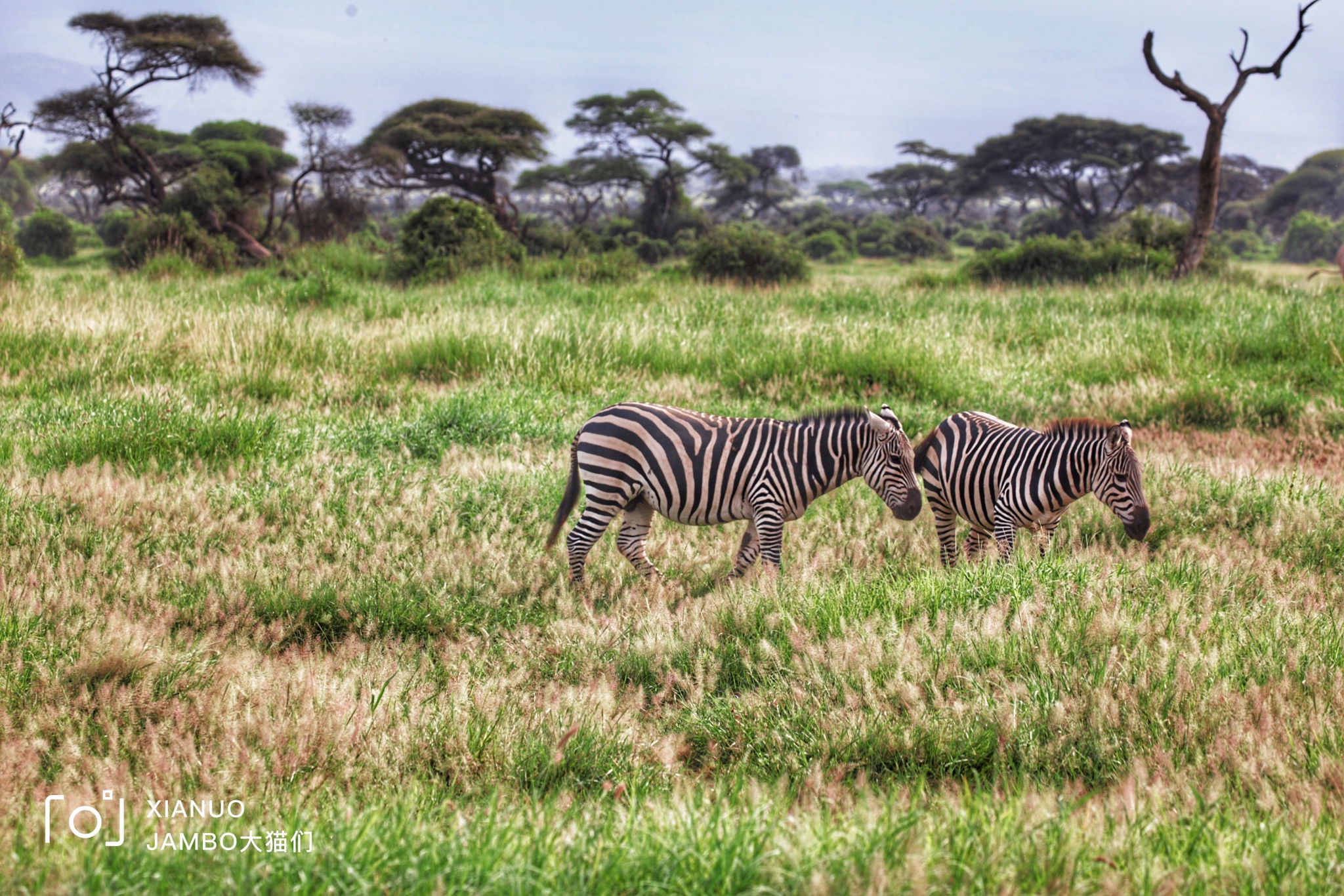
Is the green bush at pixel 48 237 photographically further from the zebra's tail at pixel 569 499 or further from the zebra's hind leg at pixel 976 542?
the zebra's hind leg at pixel 976 542

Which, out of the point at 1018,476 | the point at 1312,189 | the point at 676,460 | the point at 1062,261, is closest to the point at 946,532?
the point at 1018,476

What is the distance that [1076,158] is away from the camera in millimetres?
56094

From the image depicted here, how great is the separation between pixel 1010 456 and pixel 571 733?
317 centimetres

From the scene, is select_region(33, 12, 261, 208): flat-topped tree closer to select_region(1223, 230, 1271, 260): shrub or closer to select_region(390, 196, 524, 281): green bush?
select_region(390, 196, 524, 281): green bush

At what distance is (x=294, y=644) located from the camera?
3916 millimetres

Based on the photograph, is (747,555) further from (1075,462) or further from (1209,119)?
(1209,119)

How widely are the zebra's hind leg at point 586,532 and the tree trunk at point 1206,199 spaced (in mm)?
19114

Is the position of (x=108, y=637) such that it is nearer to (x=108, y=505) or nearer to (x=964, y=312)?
(x=108, y=505)

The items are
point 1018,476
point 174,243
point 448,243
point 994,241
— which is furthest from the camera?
point 994,241

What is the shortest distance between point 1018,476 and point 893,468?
79 centimetres

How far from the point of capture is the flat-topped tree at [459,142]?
141 feet

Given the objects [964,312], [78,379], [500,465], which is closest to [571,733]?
[500,465]

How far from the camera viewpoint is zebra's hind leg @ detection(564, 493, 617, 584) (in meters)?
4.87

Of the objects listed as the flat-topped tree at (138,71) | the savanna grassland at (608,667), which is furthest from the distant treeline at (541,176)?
the savanna grassland at (608,667)
